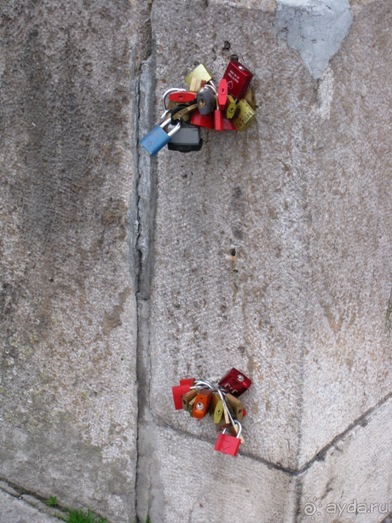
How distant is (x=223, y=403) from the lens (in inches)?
78.7

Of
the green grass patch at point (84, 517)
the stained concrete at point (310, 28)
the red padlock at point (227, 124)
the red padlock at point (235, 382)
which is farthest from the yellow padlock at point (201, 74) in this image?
the green grass patch at point (84, 517)

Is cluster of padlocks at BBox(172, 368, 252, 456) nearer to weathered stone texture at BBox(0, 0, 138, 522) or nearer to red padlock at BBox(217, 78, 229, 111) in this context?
weathered stone texture at BBox(0, 0, 138, 522)

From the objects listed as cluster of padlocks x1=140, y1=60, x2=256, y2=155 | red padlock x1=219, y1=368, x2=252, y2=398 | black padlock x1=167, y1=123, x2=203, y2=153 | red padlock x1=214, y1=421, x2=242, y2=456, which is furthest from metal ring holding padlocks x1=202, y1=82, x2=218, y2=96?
red padlock x1=214, y1=421, x2=242, y2=456

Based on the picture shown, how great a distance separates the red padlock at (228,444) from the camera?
77.9 inches

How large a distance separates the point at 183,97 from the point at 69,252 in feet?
2.37

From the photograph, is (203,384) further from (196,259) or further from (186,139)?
(186,139)

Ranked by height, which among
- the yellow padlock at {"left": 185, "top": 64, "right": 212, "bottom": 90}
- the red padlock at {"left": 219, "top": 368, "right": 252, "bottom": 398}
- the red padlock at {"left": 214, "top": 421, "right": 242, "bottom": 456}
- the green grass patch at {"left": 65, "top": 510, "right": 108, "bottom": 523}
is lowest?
the green grass patch at {"left": 65, "top": 510, "right": 108, "bottom": 523}

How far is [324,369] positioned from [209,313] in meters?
0.37

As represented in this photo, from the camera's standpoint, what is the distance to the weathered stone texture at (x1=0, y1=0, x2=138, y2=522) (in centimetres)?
208

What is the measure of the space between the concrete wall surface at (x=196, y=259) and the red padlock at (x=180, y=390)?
0.06 metres

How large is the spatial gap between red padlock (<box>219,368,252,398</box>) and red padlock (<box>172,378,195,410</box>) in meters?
0.10

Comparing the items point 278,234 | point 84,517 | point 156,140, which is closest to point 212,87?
point 156,140

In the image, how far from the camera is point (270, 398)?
200cm

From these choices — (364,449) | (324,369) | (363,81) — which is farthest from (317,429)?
(363,81)
